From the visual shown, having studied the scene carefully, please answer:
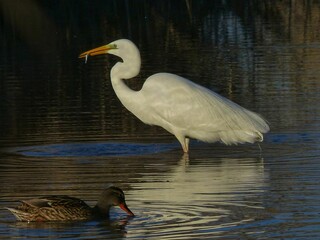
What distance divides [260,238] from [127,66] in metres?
6.25

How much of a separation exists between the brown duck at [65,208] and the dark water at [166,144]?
89mm

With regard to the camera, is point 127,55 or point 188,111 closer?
point 188,111

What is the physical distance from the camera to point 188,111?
14.9m

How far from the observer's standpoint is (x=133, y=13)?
43938mm

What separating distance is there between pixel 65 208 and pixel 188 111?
487cm

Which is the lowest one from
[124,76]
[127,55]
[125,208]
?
[125,208]

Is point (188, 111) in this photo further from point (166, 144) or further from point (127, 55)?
point (127, 55)

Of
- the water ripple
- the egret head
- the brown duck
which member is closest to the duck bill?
the brown duck

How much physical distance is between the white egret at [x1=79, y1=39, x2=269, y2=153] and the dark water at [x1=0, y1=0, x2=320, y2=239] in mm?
273

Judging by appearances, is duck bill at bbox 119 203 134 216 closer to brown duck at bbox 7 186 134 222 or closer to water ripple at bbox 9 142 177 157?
brown duck at bbox 7 186 134 222

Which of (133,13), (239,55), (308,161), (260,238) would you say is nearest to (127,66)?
(308,161)

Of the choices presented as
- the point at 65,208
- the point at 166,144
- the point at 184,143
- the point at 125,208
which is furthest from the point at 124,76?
the point at 65,208

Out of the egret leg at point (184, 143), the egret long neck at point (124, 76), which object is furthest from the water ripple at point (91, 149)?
the egret long neck at point (124, 76)

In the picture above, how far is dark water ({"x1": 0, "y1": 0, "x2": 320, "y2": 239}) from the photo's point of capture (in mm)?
10234
